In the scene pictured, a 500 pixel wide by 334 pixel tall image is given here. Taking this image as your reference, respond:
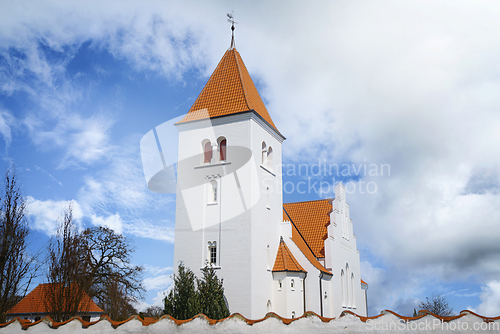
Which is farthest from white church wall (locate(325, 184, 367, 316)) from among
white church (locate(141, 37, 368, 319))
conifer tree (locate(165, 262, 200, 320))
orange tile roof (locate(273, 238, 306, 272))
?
conifer tree (locate(165, 262, 200, 320))

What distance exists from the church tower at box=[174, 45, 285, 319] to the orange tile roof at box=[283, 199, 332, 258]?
391 centimetres

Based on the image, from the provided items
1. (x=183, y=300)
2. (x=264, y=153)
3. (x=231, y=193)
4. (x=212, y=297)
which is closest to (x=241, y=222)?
(x=231, y=193)

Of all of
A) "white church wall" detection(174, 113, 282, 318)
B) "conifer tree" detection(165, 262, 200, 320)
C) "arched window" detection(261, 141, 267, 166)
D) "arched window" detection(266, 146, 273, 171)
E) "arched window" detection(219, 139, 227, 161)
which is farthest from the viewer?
"arched window" detection(266, 146, 273, 171)

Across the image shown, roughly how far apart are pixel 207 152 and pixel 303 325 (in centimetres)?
1368

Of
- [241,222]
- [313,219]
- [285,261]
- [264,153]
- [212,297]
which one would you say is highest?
[264,153]

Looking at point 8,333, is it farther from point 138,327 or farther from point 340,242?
point 340,242

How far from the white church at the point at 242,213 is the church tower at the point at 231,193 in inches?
2.1

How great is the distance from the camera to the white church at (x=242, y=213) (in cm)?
2131

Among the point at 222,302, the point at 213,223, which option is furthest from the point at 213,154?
the point at 222,302

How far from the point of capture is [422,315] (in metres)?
12.1

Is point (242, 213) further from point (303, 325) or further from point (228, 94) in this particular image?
point (303, 325)

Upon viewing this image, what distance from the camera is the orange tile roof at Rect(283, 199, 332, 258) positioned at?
2725 centimetres

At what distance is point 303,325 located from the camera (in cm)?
1212

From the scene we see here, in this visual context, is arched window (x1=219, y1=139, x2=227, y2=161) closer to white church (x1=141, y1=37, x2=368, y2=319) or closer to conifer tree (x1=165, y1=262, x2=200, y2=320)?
white church (x1=141, y1=37, x2=368, y2=319)
